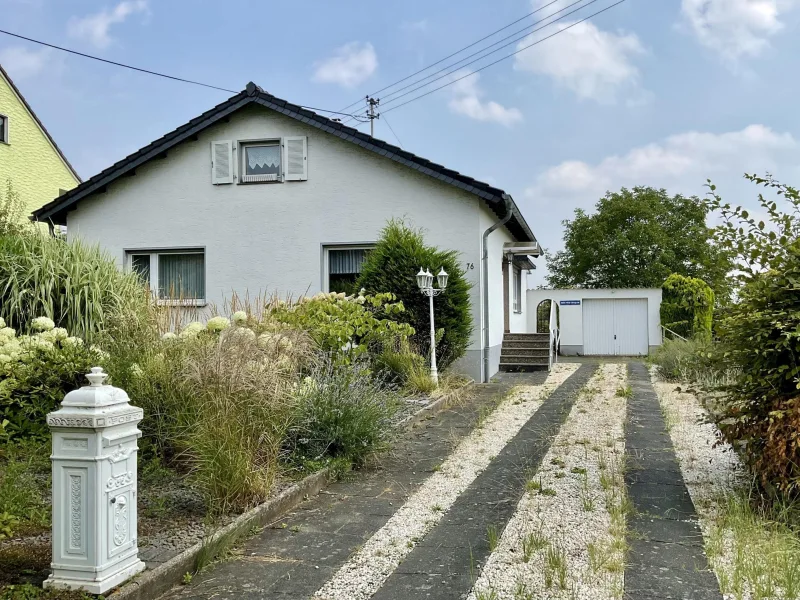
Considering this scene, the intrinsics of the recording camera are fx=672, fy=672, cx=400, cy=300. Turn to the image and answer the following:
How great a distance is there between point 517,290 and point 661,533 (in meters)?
16.6

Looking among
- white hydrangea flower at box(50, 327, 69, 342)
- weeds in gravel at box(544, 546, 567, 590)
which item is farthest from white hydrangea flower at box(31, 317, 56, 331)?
weeds in gravel at box(544, 546, 567, 590)

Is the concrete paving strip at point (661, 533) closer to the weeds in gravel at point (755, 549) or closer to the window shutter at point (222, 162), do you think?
the weeds in gravel at point (755, 549)

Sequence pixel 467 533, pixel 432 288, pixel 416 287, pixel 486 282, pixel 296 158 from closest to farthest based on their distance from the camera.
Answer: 1. pixel 467 533
2. pixel 432 288
3. pixel 416 287
4. pixel 486 282
5. pixel 296 158

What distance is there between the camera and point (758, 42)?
9.18 meters

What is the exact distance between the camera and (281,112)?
41.8ft

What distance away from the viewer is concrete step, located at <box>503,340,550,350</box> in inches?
610

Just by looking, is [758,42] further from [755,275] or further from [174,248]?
[174,248]

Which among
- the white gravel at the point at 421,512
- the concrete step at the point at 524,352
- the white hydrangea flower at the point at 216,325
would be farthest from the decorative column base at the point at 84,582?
the concrete step at the point at 524,352

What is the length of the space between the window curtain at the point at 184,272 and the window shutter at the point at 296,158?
8.57ft

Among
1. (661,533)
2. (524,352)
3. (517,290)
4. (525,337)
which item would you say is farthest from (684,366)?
(517,290)

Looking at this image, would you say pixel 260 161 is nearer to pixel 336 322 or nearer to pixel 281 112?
pixel 281 112

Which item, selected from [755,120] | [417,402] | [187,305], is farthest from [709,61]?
[187,305]

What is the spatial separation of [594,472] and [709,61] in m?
7.74

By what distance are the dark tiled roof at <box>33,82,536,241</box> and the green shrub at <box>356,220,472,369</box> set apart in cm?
125
